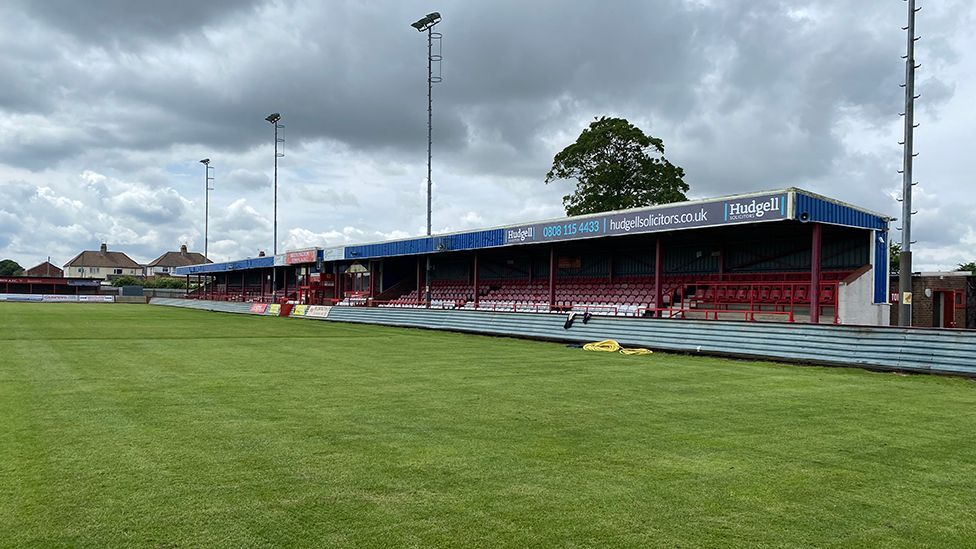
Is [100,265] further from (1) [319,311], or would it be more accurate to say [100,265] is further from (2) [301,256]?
(1) [319,311]

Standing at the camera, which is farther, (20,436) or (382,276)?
(382,276)

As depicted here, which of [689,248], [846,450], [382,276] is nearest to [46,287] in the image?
[382,276]

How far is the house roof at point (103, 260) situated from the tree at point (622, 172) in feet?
424

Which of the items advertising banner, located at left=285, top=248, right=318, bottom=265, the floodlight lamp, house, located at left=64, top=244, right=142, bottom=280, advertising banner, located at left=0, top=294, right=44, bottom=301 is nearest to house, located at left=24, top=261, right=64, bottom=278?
house, located at left=64, top=244, right=142, bottom=280

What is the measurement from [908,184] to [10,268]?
19146 cm

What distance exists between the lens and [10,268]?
535 feet

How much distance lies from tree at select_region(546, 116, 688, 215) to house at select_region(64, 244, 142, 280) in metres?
123

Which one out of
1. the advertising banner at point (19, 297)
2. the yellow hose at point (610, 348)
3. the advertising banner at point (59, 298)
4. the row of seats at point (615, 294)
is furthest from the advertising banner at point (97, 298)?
the yellow hose at point (610, 348)

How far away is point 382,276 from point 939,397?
132 feet

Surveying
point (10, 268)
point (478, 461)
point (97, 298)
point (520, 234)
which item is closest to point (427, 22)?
point (520, 234)

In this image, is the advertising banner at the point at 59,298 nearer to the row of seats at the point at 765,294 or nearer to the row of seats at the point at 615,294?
the row of seats at the point at 615,294

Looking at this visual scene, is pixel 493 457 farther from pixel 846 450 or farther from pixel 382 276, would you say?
pixel 382 276

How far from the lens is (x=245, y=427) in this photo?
25.0ft

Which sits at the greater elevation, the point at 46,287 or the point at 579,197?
the point at 579,197
